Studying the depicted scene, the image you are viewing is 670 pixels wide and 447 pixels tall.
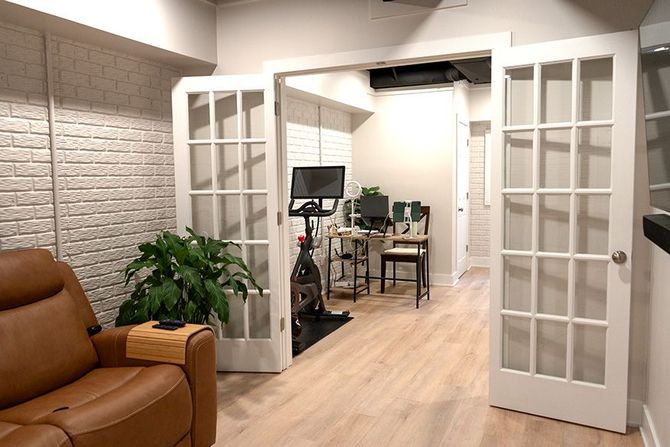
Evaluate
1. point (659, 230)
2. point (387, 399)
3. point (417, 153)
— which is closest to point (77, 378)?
point (387, 399)

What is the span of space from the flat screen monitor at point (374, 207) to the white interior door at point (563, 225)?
302 cm

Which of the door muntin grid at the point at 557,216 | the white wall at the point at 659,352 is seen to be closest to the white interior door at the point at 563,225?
the door muntin grid at the point at 557,216

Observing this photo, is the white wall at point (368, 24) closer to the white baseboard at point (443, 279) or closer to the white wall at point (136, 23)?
the white wall at point (136, 23)

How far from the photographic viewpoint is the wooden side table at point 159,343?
8.03 feet

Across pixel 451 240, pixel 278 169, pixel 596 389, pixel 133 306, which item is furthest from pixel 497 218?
pixel 451 240

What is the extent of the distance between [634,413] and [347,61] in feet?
8.43

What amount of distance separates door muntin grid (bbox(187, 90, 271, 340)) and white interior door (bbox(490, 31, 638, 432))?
153cm

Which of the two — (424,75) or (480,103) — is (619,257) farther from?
(480,103)

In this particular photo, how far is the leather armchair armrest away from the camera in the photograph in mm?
2443

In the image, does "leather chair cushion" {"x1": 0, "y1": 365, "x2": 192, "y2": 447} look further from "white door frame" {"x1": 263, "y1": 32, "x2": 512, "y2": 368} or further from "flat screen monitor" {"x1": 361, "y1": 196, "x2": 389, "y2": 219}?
"flat screen monitor" {"x1": 361, "y1": 196, "x2": 389, "y2": 219}

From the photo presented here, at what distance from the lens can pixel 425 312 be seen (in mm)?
5344

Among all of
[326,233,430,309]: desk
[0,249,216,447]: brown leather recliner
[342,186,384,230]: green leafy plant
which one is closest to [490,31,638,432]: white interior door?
[0,249,216,447]: brown leather recliner

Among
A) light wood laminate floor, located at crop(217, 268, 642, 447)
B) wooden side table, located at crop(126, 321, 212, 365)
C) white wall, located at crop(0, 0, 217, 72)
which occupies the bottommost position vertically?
light wood laminate floor, located at crop(217, 268, 642, 447)

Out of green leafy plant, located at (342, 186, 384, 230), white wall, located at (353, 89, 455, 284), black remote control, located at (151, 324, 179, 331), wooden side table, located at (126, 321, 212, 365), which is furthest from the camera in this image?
green leafy plant, located at (342, 186, 384, 230)
